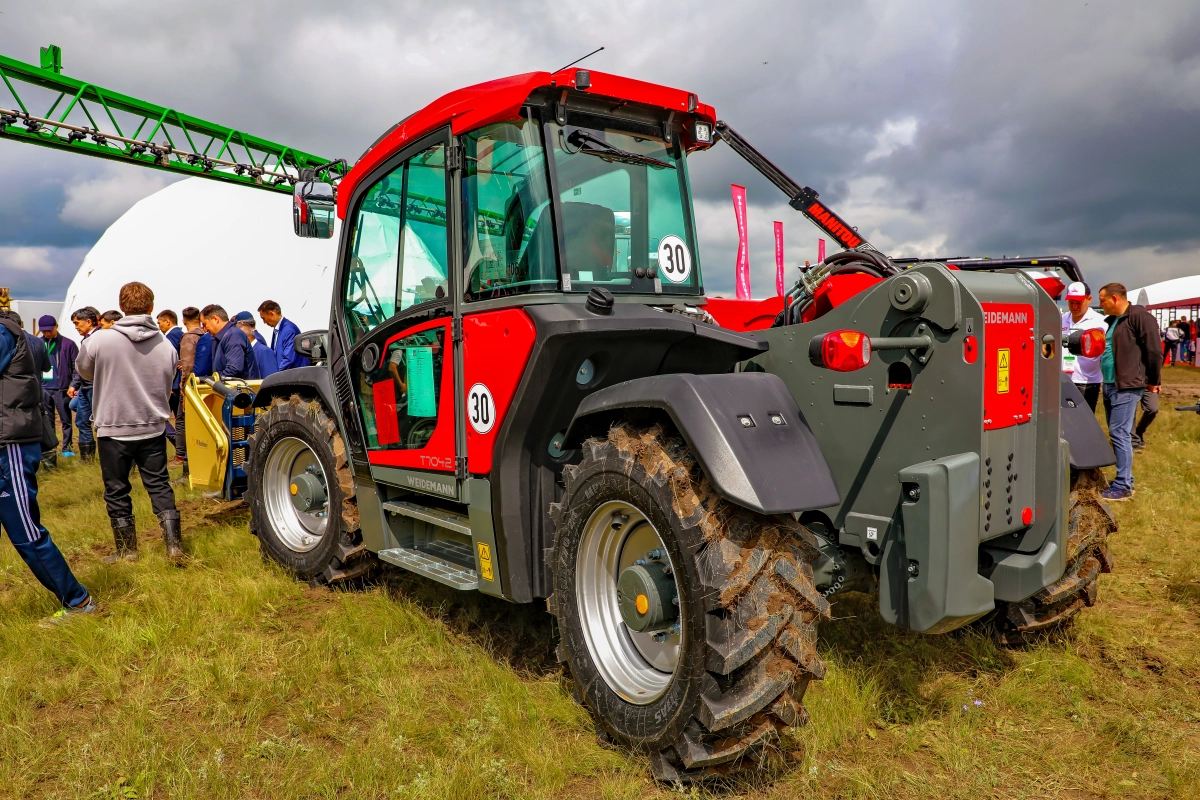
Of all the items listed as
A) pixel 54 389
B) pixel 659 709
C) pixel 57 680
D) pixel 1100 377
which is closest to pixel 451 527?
pixel 659 709

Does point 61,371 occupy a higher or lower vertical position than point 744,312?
lower

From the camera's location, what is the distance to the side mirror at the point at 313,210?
14.4ft

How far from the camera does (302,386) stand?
5.10 m

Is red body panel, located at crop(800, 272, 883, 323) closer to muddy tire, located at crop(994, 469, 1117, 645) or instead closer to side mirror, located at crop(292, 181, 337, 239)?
muddy tire, located at crop(994, 469, 1117, 645)

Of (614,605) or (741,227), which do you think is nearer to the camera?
(614,605)

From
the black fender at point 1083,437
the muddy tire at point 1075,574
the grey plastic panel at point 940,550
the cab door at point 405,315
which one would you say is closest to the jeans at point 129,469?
the cab door at point 405,315

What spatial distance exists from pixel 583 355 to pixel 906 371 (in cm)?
120

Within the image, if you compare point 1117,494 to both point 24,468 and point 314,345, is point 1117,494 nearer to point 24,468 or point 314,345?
point 314,345

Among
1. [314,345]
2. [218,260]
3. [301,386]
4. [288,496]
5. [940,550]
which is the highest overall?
[218,260]

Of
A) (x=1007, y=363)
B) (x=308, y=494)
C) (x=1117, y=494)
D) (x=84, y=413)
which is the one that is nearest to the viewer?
(x=1007, y=363)

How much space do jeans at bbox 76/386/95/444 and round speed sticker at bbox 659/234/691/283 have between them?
988cm

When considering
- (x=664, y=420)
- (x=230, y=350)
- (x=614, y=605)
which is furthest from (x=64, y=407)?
(x=664, y=420)

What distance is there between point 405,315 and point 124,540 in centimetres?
Answer: 333

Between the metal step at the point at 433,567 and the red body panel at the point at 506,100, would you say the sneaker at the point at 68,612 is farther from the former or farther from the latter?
the red body panel at the point at 506,100
